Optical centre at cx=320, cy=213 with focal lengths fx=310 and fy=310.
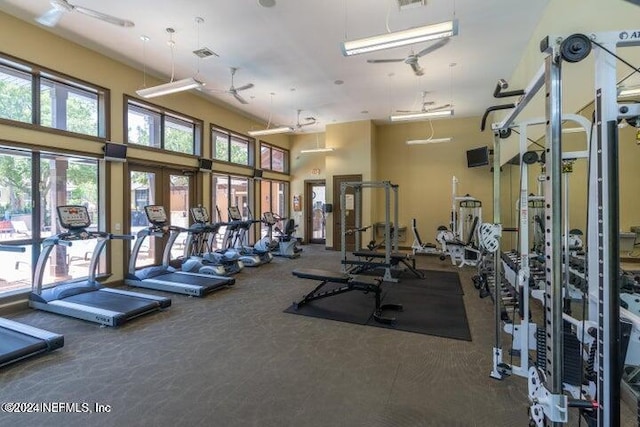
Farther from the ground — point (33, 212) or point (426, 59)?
point (426, 59)

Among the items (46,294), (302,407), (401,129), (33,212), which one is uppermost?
(401,129)

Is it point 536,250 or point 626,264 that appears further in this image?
point 536,250

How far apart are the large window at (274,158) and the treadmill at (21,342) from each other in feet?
24.6

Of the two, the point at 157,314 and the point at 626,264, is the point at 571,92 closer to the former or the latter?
the point at 626,264

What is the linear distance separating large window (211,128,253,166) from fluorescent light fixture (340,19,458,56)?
5406 mm

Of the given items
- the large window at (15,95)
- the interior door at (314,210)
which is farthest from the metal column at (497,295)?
the interior door at (314,210)

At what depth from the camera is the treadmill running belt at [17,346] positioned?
2865 mm

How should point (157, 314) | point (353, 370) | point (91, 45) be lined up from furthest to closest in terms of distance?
point (91, 45)
point (157, 314)
point (353, 370)

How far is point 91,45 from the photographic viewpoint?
201 inches

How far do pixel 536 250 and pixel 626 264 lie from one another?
3.73 feet

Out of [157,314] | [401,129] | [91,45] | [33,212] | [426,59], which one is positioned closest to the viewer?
[157,314]

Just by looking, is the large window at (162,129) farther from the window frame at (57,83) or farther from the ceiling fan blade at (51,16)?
the ceiling fan blade at (51,16)

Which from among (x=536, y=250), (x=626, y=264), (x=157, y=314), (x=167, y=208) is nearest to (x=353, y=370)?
(x=157, y=314)

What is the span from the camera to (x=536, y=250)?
5383mm
